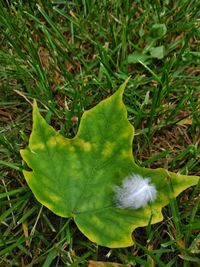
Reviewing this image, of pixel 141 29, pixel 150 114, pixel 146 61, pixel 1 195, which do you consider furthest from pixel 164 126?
pixel 1 195

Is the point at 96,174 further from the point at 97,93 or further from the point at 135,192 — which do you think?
the point at 97,93

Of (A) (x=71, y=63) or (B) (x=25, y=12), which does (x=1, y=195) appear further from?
(B) (x=25, y=12)
